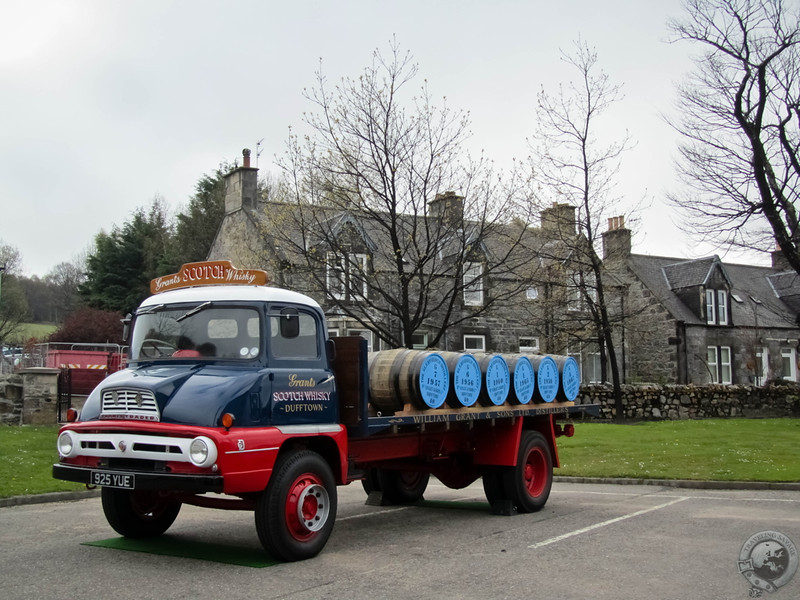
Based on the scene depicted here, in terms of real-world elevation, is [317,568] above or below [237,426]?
below

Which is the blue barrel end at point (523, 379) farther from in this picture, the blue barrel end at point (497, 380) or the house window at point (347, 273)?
the house window at point (347, 273)

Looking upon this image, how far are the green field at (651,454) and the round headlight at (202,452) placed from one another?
6991 mm

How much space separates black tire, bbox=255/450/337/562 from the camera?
25.3 ft

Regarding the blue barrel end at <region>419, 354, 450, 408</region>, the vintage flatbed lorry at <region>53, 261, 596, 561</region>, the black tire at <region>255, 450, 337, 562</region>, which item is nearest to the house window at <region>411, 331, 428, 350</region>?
the vintage flatbed lorry at <region>53, 261, 596, 561</region>

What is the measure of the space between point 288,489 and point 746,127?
20.3 meters

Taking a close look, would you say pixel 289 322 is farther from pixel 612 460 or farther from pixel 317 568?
pixel 612 460

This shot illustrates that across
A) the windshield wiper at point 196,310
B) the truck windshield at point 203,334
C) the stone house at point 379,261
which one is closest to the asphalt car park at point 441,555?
the truck windshield at point 203,334

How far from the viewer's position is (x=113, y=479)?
24.9 ft

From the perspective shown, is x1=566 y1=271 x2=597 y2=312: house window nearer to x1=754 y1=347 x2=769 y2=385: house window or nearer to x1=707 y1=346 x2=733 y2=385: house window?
x1=707 y1=346 x2=733 y2=385: house window

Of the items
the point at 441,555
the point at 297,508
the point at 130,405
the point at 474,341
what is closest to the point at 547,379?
the point at 441,555

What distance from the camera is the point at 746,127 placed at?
2362cm

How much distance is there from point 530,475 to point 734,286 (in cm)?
3576

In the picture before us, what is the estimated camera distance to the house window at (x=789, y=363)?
4203 centimetres

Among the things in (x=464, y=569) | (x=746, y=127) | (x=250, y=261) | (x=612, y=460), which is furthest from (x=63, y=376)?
(x=746, y=127)
